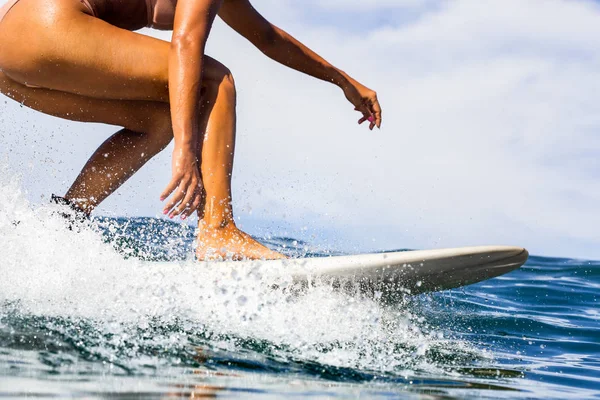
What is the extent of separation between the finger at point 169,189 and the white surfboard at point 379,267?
0.38 m

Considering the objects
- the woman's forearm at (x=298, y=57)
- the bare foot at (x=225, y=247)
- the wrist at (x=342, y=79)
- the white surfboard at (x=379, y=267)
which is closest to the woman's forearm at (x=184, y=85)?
the bare foot at (x=225, y=247)

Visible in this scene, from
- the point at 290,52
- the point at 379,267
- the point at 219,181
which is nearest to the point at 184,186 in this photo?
the point at 219,181

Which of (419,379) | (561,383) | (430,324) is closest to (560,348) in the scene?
(430,324)

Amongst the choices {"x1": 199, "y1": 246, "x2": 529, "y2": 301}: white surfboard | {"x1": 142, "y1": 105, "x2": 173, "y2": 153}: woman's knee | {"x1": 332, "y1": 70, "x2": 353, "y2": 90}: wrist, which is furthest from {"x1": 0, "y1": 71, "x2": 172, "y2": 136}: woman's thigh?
{"x1": 332, "y1": 70, "x2": 353, "y2": 90}: wrist

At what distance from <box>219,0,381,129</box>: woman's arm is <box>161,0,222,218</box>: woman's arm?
595 millimetres

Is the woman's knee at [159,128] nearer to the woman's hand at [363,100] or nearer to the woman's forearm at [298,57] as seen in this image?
the woman's forearm at [298,57]

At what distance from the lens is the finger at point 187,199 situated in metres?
2.50

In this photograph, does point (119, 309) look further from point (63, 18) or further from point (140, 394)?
point (63, 18)

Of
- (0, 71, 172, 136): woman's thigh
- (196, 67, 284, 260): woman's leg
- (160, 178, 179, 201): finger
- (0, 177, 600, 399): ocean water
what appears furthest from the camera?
(0, 71, 172, 136): woman's thigh

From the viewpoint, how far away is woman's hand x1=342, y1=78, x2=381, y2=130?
348 centimetres

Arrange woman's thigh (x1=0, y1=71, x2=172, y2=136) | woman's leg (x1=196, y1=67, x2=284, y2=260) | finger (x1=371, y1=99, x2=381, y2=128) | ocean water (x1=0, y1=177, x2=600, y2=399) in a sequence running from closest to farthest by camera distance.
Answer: ocean water (x1=0, y1=177, x2=600, y2=399), woman's leg (x1=196, y1=67, x2=284, y2=260), woman's thigh (x1=0, y1=71, x2=172, y2=136), finger (x1=371, y1=99, x2=381, y2=128)

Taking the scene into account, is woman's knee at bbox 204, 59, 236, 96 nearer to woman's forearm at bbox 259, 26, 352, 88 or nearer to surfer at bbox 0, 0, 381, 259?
surfer at bbox 0, 0, 381, 259

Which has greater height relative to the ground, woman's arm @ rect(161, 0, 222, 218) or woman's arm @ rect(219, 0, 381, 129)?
woman's arm @ rect(219, 0, 381, 129)

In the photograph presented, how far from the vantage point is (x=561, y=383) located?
2457mm
